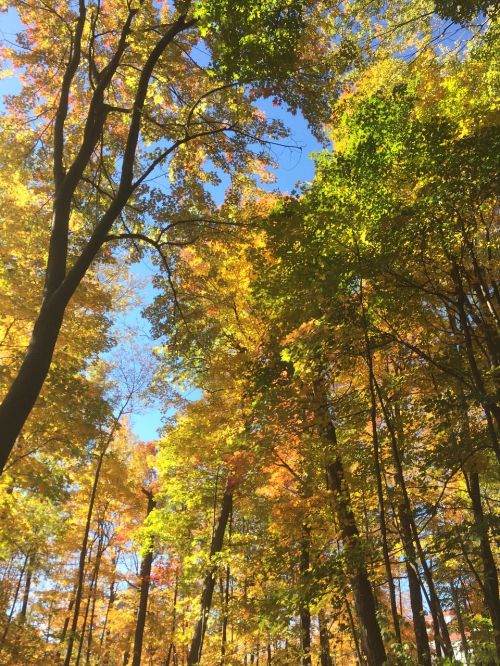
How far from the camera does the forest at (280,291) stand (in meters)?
4.98

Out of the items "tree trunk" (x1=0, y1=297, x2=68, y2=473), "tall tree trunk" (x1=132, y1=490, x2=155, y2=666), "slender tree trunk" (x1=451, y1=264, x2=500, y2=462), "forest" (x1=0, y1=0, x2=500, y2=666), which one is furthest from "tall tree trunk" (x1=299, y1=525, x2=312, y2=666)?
"tall tree trunk" (x1=132, y1=490, x2=155, y2=666)

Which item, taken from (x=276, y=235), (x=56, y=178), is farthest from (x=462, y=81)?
(x=56, y=178)

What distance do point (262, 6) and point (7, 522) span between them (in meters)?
10.5

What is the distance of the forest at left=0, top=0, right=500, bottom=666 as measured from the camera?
4977mm

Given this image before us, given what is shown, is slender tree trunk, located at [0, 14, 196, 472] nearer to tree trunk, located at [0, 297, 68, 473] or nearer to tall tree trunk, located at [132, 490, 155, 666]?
tree trunk, located at [0, 297, 68, 473]

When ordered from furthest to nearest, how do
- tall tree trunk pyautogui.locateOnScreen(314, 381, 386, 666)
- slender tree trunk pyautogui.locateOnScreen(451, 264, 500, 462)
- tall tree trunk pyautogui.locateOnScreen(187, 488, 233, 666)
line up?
tall tree trunk pyautogui.locateOnScreen(187, 488, 233, 666)
tall tree trunk pyautogui.locateOnScreen(314, 381, 386, 666)
slender tree trunk pyautogui.locateOnScreen(451, 264, 500, 462)

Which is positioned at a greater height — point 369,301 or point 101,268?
point 101,268

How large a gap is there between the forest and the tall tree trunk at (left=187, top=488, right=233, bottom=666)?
0.33 ft

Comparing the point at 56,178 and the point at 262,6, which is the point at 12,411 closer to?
the point at 56,178

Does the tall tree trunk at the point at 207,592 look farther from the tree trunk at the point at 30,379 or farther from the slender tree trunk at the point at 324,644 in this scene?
the tree trunk at the point at 30,379

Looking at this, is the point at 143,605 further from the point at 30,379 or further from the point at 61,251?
the point at 61,251

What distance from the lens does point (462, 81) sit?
647 cm

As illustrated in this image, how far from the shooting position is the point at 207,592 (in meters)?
10.1

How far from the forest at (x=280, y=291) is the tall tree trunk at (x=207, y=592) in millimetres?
102
